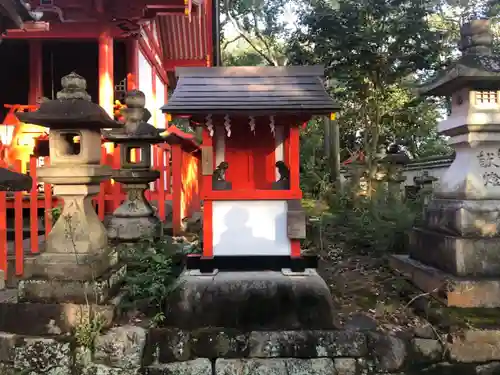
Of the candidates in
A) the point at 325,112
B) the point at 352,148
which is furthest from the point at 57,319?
the point at 352,148

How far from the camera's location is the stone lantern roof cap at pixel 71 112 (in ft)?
13.2

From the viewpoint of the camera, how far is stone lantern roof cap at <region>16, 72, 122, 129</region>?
13.2 feet

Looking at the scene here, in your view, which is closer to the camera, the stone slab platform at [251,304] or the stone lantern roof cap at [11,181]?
the stone lantern roof cap at [11,181]

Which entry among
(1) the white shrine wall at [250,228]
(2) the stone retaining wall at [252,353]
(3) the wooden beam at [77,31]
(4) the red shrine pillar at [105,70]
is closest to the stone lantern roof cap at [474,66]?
(1) the white shrine wall at [250,228]

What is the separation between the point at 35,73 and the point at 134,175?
5134 mm

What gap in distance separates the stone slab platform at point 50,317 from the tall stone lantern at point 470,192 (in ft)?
11.0

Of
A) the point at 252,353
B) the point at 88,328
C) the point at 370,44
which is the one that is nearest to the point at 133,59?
the point at 370,44

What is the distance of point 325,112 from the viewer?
420 cm

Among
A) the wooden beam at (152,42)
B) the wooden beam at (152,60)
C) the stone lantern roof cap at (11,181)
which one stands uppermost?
the wooden beam at (152,42)

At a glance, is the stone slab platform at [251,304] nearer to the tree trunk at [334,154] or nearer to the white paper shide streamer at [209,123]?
the white paper shide streamer at [209,123]

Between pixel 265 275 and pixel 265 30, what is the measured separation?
1601 centimetres

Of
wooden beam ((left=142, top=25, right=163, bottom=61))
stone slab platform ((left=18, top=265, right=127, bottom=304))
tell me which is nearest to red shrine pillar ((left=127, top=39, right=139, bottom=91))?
wooden beam ((left=142, top=25, right=163, bottom=61))

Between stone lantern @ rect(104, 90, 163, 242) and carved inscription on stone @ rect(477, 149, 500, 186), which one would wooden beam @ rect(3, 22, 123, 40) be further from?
carved inscription on stone @ rect(477, 149, 500, 186)

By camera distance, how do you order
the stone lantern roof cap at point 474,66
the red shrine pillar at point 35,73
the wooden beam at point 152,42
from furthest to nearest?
the wooden beam at point 152,42, the red shrine pillar at point 35,73, the stone lantern roof cap at point 474,66
